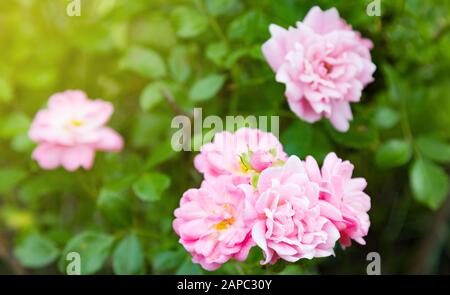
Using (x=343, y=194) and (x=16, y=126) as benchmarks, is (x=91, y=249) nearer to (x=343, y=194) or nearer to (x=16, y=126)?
(x=16, y=126)

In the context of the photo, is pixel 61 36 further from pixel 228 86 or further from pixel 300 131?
pixel 300 131

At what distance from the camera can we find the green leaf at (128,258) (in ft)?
3.59

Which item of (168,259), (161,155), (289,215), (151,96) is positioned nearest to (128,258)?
(168,259)

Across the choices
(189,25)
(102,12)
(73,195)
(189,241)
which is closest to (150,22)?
(102,12)

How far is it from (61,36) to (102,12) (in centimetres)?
13

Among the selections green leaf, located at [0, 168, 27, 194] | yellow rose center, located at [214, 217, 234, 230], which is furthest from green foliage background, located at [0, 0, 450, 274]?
yellow rose center, located at [214, 217, 234, 230]

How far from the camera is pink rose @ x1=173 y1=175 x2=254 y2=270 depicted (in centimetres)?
81

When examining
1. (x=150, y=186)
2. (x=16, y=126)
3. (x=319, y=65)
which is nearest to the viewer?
(x=319, y=65)

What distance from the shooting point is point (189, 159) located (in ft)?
4.23

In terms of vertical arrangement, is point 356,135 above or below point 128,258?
above

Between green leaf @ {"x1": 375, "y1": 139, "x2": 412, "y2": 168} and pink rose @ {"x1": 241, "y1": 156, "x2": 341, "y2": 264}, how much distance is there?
46cm

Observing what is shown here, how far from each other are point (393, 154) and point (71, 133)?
0.59 metres

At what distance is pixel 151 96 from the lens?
121 cm

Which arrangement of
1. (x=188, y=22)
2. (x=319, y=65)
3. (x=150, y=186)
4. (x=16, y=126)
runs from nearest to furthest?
(x=319, y=65), (x=150, y=186), (x=188, y=22), (x=16, y=126)
